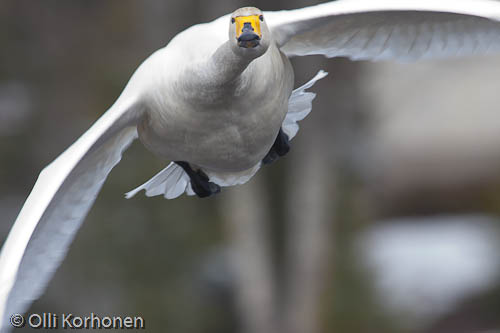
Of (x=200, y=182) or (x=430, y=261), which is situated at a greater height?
(x=200, y=182)

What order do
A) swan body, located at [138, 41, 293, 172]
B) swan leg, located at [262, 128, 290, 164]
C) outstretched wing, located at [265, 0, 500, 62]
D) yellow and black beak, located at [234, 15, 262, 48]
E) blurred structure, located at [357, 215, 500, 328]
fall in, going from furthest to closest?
blurred structure, located at [357, 215, 500, 328] → swan leg, located at [262, 128, 290, 164] → outstretched wing, located at [265, 0, 500, 62] → swan body, located at [138, 41, 293, 172] → yellow and black beak, located at [234, 15, 262, 48]

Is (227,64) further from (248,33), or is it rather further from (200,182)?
(200,182)

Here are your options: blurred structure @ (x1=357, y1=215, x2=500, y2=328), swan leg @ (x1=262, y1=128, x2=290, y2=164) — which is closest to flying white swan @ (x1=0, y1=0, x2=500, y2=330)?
swan leg @ (x1=262, y1=128, x2=290, y2=164)

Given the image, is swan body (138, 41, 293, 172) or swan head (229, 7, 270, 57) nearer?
swan head (229, 7, 270, 57)

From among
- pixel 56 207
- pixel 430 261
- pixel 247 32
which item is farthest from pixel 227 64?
pixel 430 261

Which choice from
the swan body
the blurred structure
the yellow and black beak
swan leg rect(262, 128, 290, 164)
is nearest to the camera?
the yellow and black beak

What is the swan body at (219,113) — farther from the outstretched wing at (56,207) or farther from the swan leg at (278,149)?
the swan leg at (278,149)

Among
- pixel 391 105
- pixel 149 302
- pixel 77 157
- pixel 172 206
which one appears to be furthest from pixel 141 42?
pixel 77 157

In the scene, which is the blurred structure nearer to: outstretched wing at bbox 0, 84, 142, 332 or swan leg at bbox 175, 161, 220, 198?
swan leg at bbox 175, 161, 220, 198

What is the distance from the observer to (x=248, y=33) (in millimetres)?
947

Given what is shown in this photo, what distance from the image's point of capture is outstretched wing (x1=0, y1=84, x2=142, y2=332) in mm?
997

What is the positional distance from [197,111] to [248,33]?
0.52 feet

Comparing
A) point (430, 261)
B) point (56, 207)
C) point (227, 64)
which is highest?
point (227, 64)

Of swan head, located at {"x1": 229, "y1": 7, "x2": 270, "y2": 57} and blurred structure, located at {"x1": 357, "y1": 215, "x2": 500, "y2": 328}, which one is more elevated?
swan head, located at {"x1": 229, "y1": 7, "x2": 270, "y2": 57}
